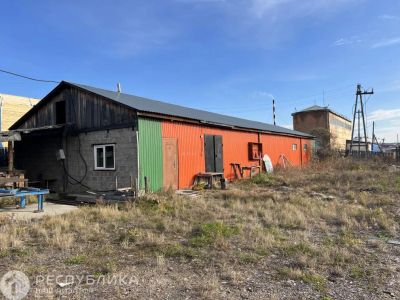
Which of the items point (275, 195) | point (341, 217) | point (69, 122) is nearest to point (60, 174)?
point (69, 122)

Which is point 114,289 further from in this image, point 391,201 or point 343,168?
point 343,168

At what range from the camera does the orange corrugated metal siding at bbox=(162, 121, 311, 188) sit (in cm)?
1593

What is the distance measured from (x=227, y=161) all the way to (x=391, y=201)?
9.33 metres

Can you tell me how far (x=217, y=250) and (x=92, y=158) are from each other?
34.9 ft

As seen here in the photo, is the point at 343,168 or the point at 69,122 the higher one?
the point at 69,122

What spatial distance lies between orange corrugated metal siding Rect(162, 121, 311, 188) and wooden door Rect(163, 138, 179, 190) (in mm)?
263

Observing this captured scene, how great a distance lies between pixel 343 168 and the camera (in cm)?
2605

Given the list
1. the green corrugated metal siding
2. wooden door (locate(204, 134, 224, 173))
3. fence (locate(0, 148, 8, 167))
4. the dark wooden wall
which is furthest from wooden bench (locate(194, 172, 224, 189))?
fence (locate(0, 148, 8, 167))

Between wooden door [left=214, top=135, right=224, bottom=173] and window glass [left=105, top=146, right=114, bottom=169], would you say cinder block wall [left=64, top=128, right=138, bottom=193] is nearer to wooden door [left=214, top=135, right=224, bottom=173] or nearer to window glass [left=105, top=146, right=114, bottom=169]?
window glass [left=105, top=146, right=114, bottom=169]

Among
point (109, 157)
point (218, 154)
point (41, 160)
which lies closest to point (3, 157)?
point (41, 160)

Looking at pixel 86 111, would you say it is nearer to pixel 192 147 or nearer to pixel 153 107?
pixel 153 107

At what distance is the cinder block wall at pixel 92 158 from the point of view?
1425 centimetres

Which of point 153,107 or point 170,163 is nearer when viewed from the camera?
point 170,163

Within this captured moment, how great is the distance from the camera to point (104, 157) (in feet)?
50.6
